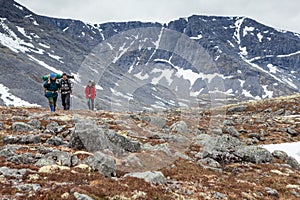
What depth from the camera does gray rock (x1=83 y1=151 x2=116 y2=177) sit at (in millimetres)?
13594

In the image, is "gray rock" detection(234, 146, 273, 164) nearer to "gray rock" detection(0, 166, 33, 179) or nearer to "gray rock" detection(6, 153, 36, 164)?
"gray rock" detection(6, 153, 36, 164)

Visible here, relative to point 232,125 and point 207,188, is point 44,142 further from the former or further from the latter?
point 232,125

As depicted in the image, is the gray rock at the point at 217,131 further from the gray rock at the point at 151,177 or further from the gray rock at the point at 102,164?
the gray rock at the point at 102,164

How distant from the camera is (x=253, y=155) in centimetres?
2142

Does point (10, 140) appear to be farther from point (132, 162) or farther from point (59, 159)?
point (132, 162)

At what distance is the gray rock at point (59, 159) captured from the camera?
551 inches

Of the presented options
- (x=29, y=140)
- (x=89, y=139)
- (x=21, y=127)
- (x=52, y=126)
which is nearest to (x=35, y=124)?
(x=52, y=126)

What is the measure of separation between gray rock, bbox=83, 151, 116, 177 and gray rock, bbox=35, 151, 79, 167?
57 cm

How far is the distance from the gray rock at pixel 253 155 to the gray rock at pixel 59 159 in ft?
38.0

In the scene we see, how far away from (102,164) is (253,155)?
1189 cm

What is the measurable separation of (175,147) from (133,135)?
3627mm

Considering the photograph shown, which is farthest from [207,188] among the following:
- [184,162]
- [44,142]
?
[44,142]

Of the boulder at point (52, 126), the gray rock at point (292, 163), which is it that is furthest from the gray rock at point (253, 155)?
the boulder at point (52, 126)

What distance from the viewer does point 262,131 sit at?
31500 millimetres
